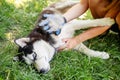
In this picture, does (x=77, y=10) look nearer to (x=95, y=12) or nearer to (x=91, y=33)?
(x=95, y=12)

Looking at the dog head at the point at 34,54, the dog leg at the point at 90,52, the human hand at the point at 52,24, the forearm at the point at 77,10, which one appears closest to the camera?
→ the dog head at the point at 34,54

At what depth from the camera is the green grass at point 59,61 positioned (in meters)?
3.31

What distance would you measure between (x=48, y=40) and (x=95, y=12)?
0.76m

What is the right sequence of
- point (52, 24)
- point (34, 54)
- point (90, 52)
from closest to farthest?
point (34, 54) → point (52, 24) → point (90, 52)

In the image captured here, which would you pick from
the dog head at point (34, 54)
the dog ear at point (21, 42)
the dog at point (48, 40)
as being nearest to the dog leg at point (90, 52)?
the dog at point (48, 40)

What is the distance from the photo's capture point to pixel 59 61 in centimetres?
358

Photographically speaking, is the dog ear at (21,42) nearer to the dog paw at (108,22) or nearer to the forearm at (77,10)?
the forearm at (77,10)

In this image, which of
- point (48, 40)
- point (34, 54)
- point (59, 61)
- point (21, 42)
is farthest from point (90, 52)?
point (21, 42)

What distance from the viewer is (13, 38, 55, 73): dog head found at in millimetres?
3285

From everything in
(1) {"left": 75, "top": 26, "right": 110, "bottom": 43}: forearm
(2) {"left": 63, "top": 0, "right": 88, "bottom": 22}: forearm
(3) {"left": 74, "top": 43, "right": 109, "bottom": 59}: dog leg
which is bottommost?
(3) {"left": 74, "top": 43, "right": 109, "bottom": 59}: dog leg

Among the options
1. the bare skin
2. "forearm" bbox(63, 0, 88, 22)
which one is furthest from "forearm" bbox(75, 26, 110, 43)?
"forearm" bbox(63, 0, 88, 22)

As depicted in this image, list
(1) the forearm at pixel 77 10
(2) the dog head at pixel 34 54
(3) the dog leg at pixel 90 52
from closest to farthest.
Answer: (2) the dog head at pixel 34 54 → (3) the dog leg at pixel 90 52 → (1) the forearm at pixel 77 10

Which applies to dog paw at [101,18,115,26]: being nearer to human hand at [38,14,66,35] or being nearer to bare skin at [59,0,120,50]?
bare skin at [59,0,120,50]

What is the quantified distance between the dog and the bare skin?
62mm
